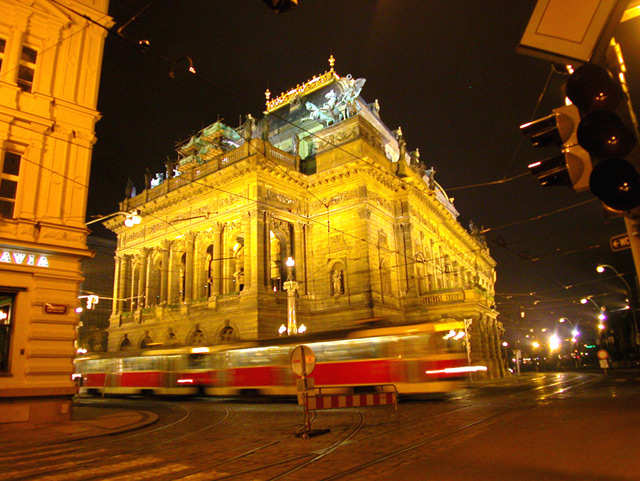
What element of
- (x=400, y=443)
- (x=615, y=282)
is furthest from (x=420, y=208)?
(x=400, y=443)

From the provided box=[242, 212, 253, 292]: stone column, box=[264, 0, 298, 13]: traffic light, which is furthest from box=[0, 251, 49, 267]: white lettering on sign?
box=[242, 212, 253, 292]: stone column

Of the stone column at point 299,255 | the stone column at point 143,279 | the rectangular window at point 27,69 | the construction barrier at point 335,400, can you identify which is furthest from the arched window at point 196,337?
the construction barrier at point 335,400

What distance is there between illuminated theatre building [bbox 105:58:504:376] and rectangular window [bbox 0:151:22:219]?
1722 cm

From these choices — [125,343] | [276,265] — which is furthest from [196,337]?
[125,343]

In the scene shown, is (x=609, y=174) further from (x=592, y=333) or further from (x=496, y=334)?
(x=592, y=333)

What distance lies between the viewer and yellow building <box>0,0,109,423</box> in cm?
1481

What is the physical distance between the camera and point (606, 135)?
9.05 feet

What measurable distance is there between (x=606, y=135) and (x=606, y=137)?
12mm

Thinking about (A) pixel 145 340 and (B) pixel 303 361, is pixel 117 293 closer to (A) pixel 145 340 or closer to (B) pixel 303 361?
(A) pixel 145 340

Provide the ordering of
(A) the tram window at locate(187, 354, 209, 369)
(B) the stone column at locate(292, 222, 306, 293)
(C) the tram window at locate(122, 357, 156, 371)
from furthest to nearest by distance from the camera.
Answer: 1. (B) the stone column at locate(292, 222, 306, 293)
2. (C) the tram window at locate(122, 357, 156, 371)
3. (A) the tram window at locate(187, 354, 209, 369)

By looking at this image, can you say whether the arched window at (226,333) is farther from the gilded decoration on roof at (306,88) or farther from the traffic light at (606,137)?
the traffic light at (606,137)

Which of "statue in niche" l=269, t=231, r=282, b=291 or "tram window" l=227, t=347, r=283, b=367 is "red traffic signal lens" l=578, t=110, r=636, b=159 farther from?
"statue in niche" l=269, t=231, r=282, b=291

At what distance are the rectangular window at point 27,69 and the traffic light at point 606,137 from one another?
18532 mm

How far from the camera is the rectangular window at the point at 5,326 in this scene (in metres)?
14.7
